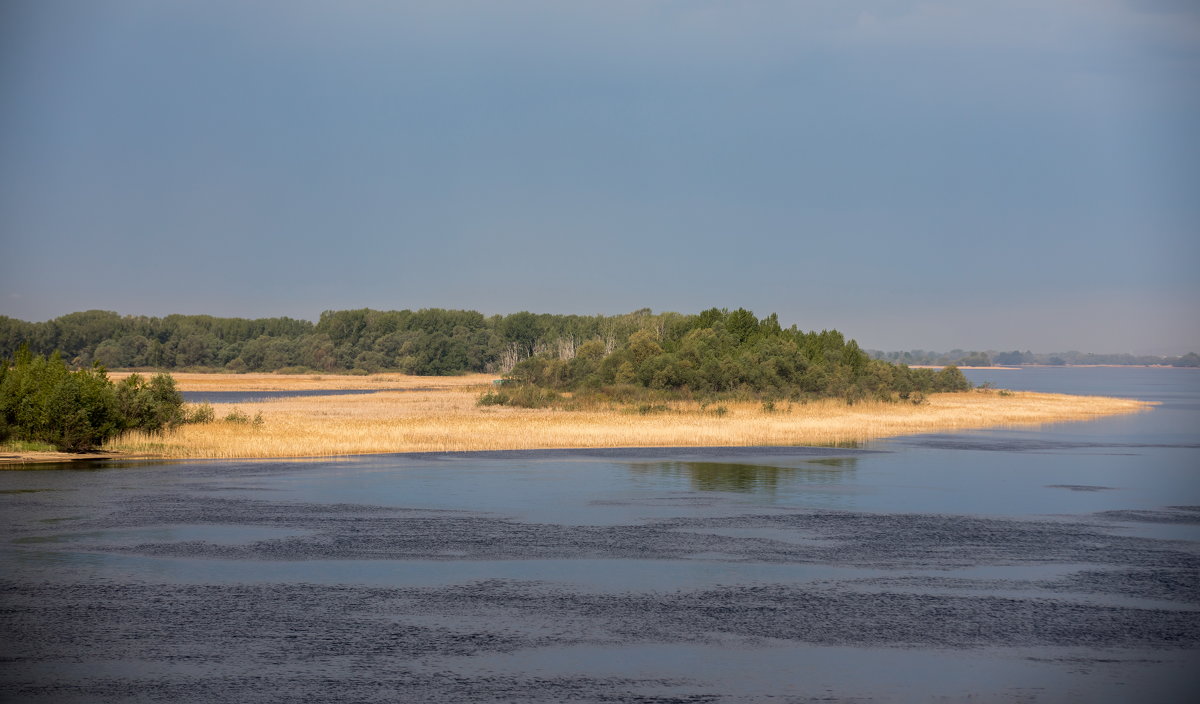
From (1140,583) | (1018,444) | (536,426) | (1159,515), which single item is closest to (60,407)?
(536,426)

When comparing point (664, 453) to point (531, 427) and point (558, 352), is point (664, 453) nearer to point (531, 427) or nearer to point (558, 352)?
point (531, 427)

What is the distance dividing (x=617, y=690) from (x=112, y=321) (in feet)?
639

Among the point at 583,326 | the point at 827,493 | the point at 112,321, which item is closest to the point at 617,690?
the point at 827,493

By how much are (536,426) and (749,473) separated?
69.4ft

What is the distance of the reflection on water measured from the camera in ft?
113

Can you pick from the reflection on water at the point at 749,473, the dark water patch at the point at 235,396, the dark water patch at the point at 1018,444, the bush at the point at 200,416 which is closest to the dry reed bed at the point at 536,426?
the bush at the point at 200,416

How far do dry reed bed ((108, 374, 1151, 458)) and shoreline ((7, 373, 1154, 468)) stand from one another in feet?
0.21

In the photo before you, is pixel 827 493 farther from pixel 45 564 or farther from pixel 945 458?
pixel 45 564

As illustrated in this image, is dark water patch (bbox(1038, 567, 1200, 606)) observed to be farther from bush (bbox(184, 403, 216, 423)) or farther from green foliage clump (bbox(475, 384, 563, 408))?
green foliage clump (bbox(475, 384, 563, 408))

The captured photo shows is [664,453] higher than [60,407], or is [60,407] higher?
[60,407]

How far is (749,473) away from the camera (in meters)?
38.2

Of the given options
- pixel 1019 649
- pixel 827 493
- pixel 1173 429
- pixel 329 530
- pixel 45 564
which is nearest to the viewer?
pixel 1019 649

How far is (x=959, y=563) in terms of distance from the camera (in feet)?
71.9

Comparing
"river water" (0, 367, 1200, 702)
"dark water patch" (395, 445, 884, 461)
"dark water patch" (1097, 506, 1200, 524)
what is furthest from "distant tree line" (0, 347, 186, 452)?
"dark water patch" (1097, 506, 1200, 524)
